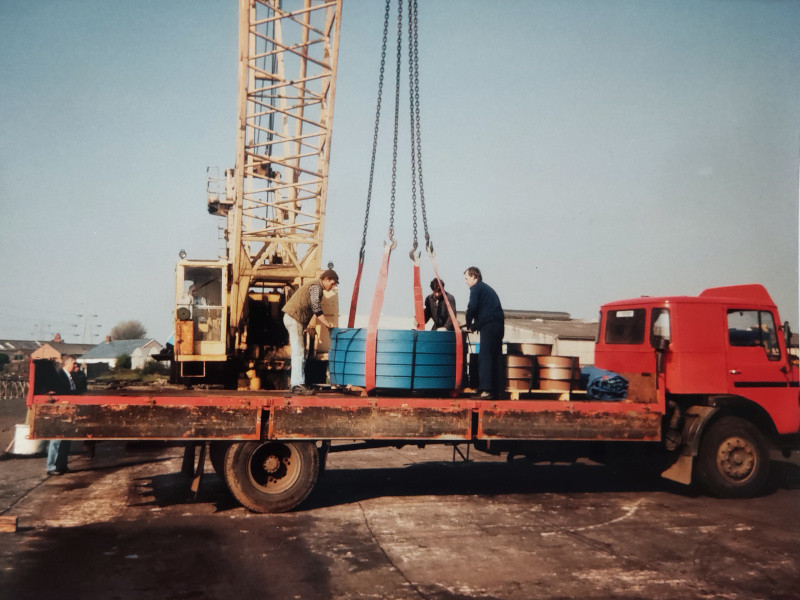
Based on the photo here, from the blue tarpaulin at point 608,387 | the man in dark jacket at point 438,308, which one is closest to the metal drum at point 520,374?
the man in dark jacket at point 438,308

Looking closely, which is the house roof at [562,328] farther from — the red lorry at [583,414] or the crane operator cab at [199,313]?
→ the crane operator cab at [199,313]

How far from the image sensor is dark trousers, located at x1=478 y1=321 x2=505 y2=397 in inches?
306

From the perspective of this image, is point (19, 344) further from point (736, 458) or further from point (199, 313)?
point (736, 458)

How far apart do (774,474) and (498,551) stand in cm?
557

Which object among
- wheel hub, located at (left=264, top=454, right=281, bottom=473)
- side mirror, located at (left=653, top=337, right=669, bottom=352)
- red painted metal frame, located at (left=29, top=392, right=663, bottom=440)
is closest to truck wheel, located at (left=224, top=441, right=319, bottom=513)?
wheel hub, located at (left=264, top=454, right=281, bottom=473)

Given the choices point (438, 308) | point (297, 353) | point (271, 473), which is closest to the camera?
point (271, 473)

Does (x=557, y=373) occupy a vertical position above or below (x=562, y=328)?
below

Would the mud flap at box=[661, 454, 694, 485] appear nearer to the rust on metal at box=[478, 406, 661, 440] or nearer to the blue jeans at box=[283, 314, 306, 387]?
the rust on metal at box=[478, 406, 661, 440]

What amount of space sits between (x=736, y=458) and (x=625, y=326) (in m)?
2.29

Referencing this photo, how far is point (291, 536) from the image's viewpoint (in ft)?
20.9

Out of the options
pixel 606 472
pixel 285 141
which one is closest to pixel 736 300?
pixel 606 472

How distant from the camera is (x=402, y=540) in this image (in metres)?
6.31

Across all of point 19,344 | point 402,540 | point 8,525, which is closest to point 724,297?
point 402,540

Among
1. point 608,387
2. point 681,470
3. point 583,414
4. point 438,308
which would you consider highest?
point 438,308
